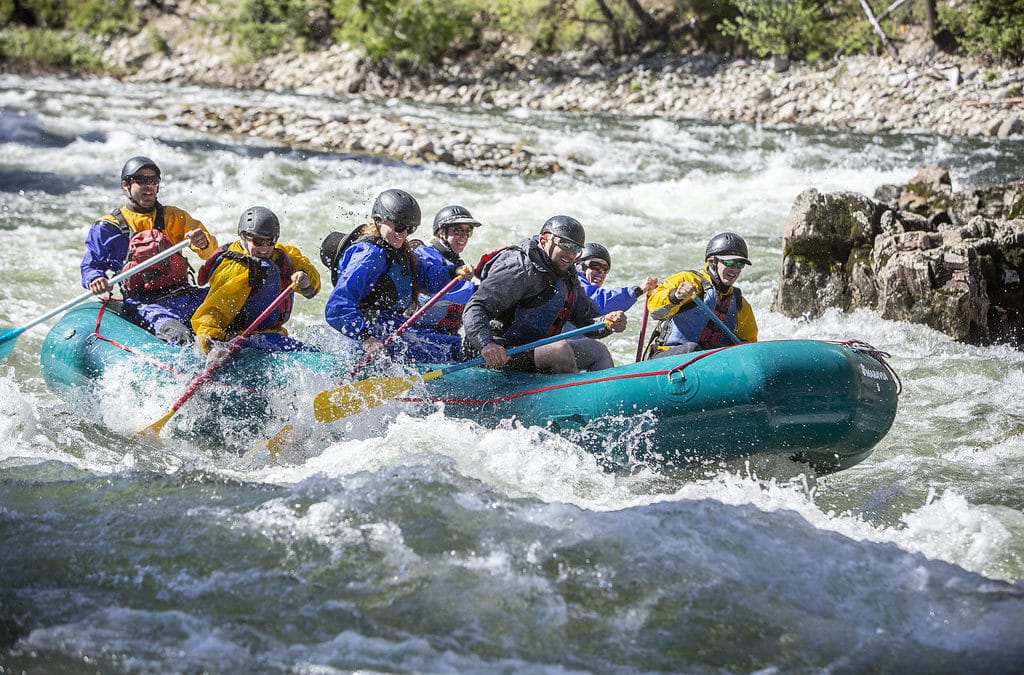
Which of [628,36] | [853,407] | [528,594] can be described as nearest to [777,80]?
[628,36]

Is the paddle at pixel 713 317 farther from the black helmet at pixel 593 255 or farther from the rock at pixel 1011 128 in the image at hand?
the rock at pixel 1011 128

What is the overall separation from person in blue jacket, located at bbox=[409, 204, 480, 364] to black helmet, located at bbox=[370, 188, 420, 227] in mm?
336

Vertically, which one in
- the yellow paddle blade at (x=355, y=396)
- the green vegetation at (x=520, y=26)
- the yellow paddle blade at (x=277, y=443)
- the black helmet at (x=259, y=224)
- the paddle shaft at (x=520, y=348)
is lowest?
the yellow paddle blade at (x=277, y=443)

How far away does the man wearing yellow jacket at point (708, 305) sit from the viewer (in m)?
5.79

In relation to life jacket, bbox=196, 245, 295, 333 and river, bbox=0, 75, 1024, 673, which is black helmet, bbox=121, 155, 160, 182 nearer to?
life jacket, bbox=196, 245, 295, 333

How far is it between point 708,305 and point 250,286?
2788mm

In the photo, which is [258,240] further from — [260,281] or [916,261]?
[916,261]

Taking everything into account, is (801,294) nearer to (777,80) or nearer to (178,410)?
(178,410)

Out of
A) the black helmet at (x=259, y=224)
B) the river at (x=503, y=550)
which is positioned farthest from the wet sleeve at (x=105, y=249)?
the black helmet at (x=259, y=224)

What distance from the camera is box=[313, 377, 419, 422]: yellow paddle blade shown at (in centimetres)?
555

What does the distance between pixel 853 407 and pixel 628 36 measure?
21832 mm

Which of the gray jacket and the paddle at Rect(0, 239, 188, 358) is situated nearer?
the gray jacket

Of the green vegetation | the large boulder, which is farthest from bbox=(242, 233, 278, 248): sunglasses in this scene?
the green vegetation

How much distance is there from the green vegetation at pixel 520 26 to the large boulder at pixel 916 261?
11.9 metres
